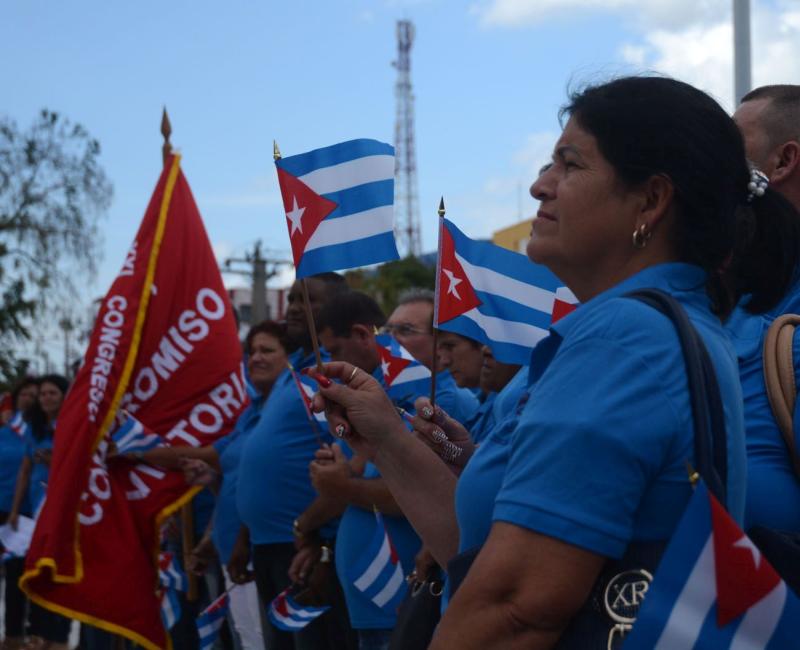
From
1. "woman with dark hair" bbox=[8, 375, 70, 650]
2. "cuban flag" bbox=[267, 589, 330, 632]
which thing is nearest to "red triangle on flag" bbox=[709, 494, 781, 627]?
"cuban flag" bbox=[267, 589, 330, 632]

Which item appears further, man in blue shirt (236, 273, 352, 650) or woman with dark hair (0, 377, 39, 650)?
woman with dark hair (0, 377, 39, 650)

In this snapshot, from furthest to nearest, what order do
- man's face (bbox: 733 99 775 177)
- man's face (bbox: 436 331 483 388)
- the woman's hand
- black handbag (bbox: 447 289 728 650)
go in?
1. man's face (bbox: 436 331 483 388)
2. man's face (bbox: 733 99 775 177)
3. the woman's hand
4. black handbag (bbox: 447 289 728 650)

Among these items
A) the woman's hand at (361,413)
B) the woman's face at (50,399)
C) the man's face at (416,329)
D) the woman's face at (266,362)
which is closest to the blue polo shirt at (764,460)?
the woman's hand at (361,413)

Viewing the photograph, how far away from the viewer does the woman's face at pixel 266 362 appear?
21.7 feet

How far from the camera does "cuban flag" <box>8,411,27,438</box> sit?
34.6ft

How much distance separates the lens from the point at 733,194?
2041 millimetres

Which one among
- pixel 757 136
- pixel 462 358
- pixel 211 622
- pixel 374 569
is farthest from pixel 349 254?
pixel 211 622

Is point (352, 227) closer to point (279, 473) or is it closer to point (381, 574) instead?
point (381, 574)

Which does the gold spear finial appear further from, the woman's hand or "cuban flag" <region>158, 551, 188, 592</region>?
the woman's hand

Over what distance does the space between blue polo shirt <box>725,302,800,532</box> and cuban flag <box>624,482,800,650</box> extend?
532 mm

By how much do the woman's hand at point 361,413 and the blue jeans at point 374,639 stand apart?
2.09 metres

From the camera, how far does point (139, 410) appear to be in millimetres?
6488

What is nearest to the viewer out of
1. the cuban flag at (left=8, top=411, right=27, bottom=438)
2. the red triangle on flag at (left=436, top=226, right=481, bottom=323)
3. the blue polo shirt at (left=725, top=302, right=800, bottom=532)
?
the blue polo shirt at (left=725, top=302, right=800, bottom=532)

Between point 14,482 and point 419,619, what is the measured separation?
853 cm
